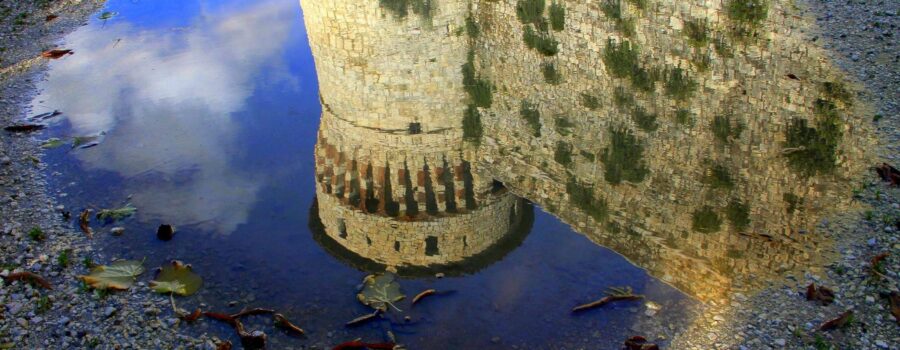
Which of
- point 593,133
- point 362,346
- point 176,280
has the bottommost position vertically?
point 362,346

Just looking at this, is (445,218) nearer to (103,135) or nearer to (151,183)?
(151,183)

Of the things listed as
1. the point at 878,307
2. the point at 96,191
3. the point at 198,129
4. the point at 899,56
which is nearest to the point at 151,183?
the point at 96,191

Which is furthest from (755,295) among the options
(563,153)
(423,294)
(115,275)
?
(115,275)

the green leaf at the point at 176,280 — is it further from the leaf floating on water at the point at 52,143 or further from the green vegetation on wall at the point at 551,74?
the green vegetation on wall at the point at 551,74

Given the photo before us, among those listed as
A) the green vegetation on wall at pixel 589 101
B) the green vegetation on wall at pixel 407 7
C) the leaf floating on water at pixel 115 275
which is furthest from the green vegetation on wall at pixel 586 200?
the leaf floating on water at pixel 115 275

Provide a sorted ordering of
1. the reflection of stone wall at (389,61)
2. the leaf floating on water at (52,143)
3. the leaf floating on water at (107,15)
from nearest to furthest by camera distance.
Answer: the reflection of stone wall at (389,61) → the leaf floating on water at (52,143) → the leaf floating on water at (107,15)

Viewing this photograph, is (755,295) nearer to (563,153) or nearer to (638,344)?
(638,344)
